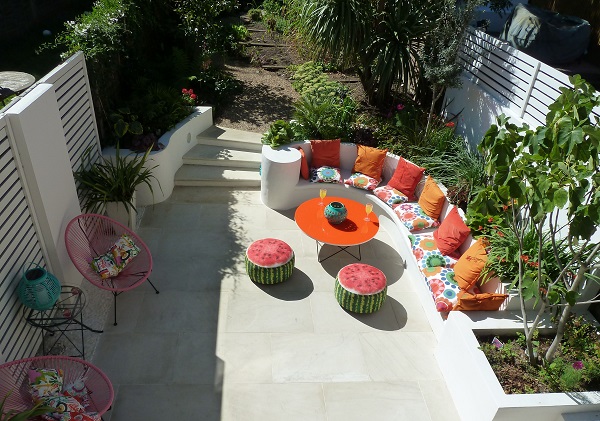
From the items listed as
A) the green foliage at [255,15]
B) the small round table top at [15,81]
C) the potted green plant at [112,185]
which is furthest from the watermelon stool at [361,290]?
the green foliage at [255,15]

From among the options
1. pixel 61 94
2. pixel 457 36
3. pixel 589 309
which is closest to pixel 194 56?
pixel 61 94

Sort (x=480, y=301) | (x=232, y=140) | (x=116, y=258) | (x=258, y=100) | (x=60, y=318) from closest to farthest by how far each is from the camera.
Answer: (x=60, y=318), (x=480, y=301), (x=116, y=258), (x=232, y=140), (x=258, y=100)

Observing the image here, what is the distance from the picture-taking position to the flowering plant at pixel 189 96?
8.90 metres

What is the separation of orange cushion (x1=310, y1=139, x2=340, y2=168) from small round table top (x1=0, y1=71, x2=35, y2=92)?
171 inches

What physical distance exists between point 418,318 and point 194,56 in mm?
7395

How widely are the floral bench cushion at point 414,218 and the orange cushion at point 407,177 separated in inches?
12.7

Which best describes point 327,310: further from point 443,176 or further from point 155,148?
point 155,148

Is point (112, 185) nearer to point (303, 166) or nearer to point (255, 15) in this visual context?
point (303, 166)

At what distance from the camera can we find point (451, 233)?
20.5 ft

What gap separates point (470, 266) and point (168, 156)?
5011 mm

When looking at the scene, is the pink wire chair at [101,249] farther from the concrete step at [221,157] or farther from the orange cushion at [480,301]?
the orange cushion at [480,301]

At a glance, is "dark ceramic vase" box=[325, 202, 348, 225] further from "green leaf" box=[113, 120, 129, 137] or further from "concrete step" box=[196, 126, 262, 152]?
"green leaf" box=[113, 120, 129, 137]

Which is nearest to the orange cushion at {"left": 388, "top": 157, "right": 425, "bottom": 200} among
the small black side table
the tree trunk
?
the tree trunk

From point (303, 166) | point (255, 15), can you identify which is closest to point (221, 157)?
point (303, 166)
